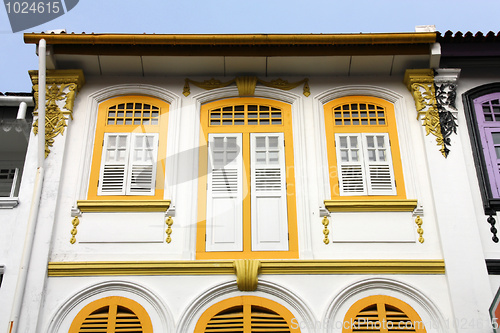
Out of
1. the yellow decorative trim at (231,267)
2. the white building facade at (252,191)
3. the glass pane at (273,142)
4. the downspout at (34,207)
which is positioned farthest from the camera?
the glass pane at (273,142)

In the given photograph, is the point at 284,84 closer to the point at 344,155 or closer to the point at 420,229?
the point at 344,155

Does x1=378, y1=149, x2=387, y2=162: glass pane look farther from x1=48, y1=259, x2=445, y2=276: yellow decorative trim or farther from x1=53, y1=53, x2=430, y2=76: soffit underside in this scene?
x1=48, y1=259, x2=445, y2=276: yellow decorative trim

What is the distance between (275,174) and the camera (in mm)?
9414

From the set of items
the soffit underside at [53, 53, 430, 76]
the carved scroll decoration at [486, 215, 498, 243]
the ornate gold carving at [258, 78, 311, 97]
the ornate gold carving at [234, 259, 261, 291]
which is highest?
the soffit underside at [53, 53, 430, 76]

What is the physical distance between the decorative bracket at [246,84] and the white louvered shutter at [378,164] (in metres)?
1.36

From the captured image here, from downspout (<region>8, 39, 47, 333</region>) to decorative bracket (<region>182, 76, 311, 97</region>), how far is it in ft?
7.48

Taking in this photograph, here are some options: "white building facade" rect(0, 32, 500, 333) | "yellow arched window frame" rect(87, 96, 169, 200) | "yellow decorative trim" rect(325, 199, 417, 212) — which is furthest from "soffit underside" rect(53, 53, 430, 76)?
"yellow decorative trim" rect(325, 199, 417, 212)

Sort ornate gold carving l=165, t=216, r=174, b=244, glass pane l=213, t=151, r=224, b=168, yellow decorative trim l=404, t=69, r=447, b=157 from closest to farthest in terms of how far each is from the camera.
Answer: ornate gold carving l=165, t=216, r=174, b=244 < glass pane l=213, t=151, r=224, b=168 < yellow decorative trim l=404, t=69, r=447, b=157

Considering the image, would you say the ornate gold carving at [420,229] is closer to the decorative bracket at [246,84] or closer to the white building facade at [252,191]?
the white building facade at [252,191]

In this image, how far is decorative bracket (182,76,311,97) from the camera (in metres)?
10.2

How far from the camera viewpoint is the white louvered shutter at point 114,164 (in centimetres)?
931

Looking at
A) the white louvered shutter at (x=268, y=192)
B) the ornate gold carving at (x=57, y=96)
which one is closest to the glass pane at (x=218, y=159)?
the white louvered shutter at (x=268, y=192)

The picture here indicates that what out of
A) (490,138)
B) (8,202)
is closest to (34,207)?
(8,202)

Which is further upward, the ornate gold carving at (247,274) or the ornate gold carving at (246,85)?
the ornate gold carving at (246,85)
